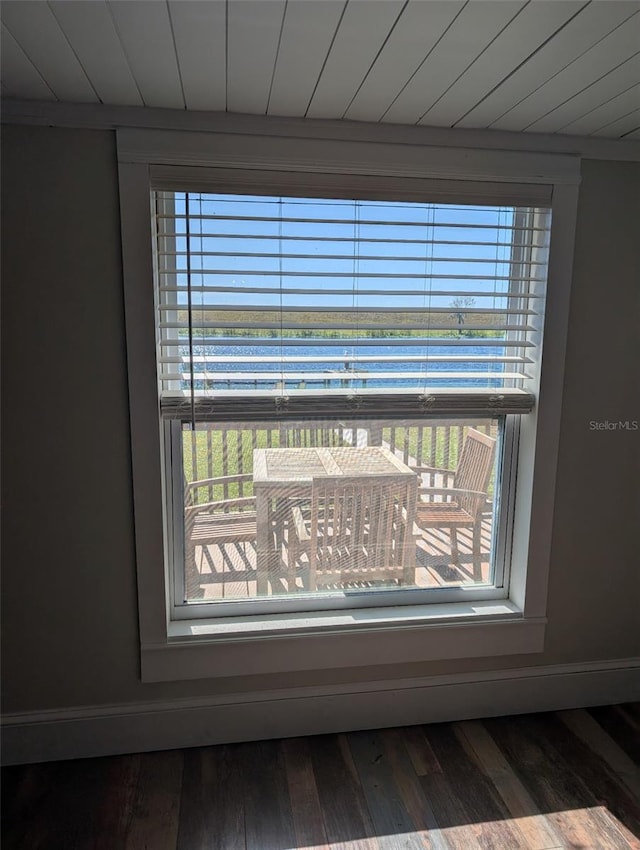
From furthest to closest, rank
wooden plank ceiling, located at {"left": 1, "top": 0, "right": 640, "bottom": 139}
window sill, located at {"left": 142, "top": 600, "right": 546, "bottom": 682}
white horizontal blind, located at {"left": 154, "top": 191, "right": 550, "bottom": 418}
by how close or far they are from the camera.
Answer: window sill, located at {"left": 142, "top": 600, "right": 546, "bottom": 682} → white horizontal blind, located at {"left": 154, "top": 191, "right": 550, "bottom": 418} → wooden plank ceiling, located at {"left": 1, "top": 0, "right": 640, "bottom": 139}

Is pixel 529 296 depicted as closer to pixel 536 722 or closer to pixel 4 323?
pixel 536 722

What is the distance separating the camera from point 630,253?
1.98 meters

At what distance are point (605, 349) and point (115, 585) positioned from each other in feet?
6.17

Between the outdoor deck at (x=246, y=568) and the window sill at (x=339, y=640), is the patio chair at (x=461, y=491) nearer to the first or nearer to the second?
the outdoor deck at (x=246, y=568)

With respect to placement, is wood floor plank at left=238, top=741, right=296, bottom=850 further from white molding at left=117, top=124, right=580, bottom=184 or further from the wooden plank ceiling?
the wooden plank ceiling

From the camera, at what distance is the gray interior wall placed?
66.4 inches

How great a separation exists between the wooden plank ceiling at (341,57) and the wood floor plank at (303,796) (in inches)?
81.1

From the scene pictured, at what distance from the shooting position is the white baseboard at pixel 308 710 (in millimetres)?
1895

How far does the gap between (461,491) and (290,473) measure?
644 millimetres

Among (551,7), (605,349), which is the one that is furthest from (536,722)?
(551,7)

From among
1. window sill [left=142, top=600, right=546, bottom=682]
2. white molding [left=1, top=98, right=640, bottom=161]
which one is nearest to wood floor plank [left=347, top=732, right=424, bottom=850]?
window sill [left=142, top=600, right=546, bottom=682]

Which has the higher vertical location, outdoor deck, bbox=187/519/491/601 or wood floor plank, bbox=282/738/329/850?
outdoor deck, bbox=187/519/491/601

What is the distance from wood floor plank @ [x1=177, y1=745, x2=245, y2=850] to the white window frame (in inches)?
10.9

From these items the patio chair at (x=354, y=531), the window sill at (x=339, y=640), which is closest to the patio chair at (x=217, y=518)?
the patio chair at (x=354, y=531)
